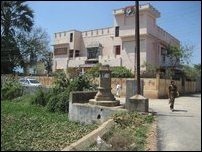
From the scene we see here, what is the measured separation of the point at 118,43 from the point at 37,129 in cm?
3235

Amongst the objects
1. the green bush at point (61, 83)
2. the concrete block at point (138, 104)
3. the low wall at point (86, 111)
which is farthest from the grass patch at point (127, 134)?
the green bush at point (61, 83)

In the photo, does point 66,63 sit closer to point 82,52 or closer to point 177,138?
point 82,52

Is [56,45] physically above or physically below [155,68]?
above

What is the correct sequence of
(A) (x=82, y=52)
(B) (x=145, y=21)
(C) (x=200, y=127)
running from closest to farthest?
(C) (x=200, y=127) → (B) (x=145, y=21) → (A) (x=82, y=52)

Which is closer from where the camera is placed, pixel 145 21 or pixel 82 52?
pixel 145 21

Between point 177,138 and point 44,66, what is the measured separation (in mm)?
54802

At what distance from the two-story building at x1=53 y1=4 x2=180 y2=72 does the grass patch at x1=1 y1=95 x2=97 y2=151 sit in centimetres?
2214

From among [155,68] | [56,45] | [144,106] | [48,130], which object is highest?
[56,45]

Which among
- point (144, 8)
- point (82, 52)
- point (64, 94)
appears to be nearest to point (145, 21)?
point (144, 8)

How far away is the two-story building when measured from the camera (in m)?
45.0

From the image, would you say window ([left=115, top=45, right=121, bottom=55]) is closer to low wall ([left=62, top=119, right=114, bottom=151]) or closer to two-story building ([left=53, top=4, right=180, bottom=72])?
two-story building ([left=53, top=4, right=180, bottom=72])

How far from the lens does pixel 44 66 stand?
63.9 meters

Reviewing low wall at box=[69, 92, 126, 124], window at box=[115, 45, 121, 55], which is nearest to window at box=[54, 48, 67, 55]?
window at box=[115, 45, 121, 55]

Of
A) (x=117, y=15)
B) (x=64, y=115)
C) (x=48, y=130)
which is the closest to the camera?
(x=48, y=130)
